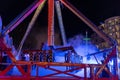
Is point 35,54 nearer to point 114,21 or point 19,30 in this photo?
point 19,30

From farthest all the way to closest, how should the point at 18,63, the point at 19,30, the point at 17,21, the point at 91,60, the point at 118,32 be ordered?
the point at 118,32 → the point at 19,30 → the point at 91,60 → the point at 17,21 → the point at 18,63

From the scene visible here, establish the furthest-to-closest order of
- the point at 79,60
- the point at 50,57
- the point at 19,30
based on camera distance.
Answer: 1. the point at 19,30
2. the point at 79,60
3. the point at 50,57

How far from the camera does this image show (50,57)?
12.4m

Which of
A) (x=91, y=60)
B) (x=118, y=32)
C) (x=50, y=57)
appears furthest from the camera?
(x=118, y=32)

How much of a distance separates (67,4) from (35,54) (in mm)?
3455

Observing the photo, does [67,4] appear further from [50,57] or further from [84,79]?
[84,79]

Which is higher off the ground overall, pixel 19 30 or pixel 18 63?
pixel 19 30

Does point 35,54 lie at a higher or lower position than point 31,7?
lower

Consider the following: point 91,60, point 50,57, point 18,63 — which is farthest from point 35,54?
point 91,60

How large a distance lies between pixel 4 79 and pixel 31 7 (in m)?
5.05

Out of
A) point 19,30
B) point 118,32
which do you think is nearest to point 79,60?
point 19,30

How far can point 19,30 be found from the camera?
34.8 meters

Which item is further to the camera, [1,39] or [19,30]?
[19,30]

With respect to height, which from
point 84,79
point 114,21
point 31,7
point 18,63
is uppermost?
point 114,21
